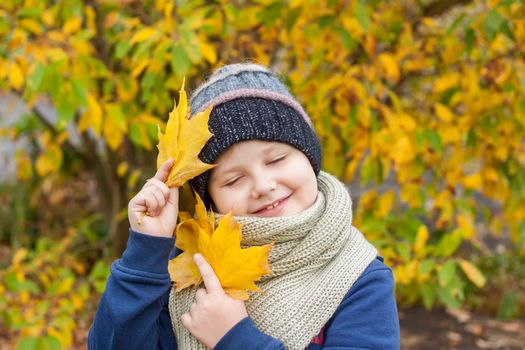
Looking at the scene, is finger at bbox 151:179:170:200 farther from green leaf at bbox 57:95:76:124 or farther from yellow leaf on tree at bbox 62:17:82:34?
yellow leaf on tree at bbox 62:17:82:34

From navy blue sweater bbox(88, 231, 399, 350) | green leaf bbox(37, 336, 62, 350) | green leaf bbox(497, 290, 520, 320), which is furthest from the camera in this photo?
green leaf bbox(497, 290, 520, 320)

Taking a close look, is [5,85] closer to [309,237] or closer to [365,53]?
[365,53]

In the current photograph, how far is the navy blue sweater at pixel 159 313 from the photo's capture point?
53.6 inches

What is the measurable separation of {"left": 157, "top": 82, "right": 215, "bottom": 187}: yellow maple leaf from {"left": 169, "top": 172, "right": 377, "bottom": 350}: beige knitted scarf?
0.14 m

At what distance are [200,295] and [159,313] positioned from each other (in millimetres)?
103

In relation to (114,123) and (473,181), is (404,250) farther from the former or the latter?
(114,123)

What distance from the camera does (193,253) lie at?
1493mm

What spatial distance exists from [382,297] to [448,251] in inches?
40.4

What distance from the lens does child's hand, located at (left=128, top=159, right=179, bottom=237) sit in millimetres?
1366

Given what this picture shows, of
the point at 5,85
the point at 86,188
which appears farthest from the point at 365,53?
the point at 86,188

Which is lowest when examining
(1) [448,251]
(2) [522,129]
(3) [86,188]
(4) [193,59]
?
(3) [86,188]

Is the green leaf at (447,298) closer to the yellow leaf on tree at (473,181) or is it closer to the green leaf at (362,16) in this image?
the yellow leaf on tree at (473,181)

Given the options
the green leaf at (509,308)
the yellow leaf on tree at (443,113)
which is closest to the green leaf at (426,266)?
the yellow leaf on tree at (443,113)

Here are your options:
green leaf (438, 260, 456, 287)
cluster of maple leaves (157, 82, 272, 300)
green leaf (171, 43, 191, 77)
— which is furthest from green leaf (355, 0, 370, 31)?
cluster of maple leaves (157, 82, 272, 300)
